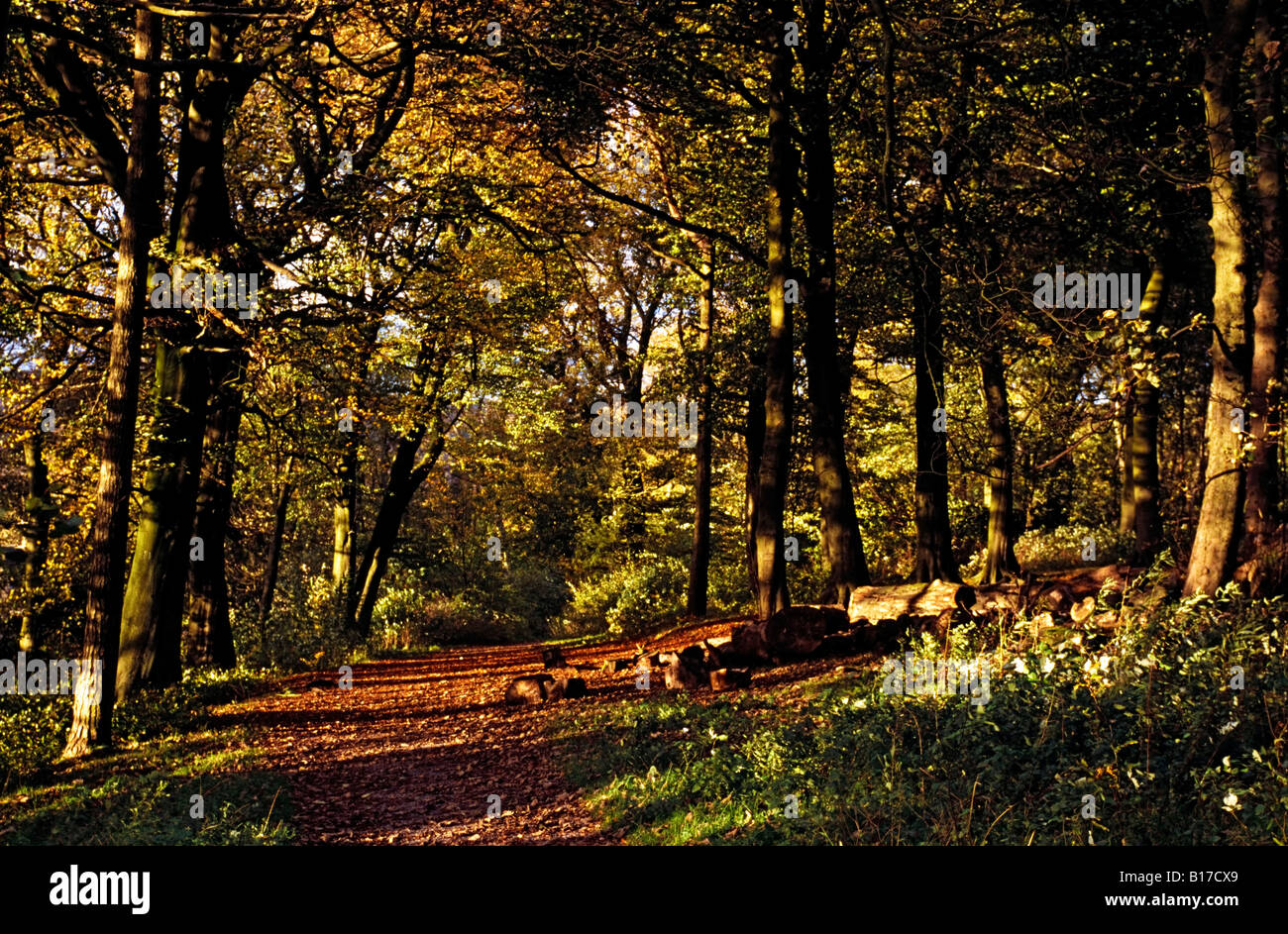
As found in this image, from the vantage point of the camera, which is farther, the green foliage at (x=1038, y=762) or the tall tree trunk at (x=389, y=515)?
the tall tree trunk at (x=389, y=515)

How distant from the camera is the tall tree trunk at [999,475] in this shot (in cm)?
1853

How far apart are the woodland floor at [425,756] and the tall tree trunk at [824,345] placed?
9.40ft

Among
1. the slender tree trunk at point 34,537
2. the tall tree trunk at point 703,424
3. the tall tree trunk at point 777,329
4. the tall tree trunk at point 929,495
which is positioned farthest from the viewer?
the tall tree trunk at point 703,424

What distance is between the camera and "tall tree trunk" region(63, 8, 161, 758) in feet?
39.1

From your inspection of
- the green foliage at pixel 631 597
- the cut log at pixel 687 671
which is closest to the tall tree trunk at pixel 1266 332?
the cut log at pixel 687 671

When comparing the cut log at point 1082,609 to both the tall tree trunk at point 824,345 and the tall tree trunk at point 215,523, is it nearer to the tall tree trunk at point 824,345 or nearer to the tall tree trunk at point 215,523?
the tall tree trunk at point 824,345

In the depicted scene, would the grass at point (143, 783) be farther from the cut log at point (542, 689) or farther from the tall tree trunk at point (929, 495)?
the tall tree trunk at point (929, 495)

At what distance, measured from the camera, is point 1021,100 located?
13.9 meters

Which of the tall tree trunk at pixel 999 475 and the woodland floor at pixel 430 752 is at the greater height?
the tall tree trunk at pixel 999 475

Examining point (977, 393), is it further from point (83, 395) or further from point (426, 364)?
point (83, 395)

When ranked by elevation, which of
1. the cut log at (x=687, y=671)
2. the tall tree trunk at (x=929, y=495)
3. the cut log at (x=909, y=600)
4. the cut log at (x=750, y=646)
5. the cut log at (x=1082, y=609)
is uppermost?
the tall tree trunk at (x=929, y=495)

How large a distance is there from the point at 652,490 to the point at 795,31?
18.7 meters

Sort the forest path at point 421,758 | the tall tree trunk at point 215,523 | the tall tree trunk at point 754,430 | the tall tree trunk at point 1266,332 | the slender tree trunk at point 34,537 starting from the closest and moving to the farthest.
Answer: the forest path at point 421,758, the tall tree trunk at point 1266,332, the slender tree trunk at point 34,537, the tall tree trunk at point 215,523, the tall tree trunk at point 754,430

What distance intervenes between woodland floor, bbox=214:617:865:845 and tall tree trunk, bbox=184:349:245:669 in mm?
1745
